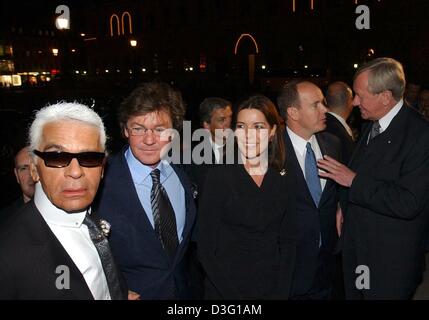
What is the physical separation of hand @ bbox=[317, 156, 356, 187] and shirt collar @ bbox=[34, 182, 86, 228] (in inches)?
80.3

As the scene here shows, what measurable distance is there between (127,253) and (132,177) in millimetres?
544

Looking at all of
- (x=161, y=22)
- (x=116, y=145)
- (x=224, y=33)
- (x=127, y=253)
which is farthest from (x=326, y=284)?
(x=161, y=22)

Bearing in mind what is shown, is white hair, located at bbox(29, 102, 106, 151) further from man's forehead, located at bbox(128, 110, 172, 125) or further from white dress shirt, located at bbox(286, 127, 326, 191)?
white dress shirt, located at bbox(286, 127, 326, 191)

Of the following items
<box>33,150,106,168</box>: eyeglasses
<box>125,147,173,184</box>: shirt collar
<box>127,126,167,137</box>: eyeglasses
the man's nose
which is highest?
<box>127,126,167,137</box>: eyeglasses

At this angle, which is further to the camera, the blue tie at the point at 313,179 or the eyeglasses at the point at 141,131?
the blue tie at the point at 313,179

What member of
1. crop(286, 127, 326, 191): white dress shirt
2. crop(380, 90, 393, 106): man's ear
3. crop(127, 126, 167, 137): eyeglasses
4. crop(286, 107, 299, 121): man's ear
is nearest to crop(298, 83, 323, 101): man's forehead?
crop(286, 107, 299, 121): man's ear

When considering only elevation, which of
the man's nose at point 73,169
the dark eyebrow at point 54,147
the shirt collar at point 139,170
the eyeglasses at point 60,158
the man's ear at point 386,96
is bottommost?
the shirt collar at point 139,170

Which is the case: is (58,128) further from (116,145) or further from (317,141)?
(116,145)

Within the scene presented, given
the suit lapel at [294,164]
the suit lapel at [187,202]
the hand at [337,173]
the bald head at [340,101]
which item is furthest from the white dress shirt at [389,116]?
the bald head at [340,101]

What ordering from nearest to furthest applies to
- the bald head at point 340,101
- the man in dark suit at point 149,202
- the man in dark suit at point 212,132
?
1. the man in dark suit at point 149,202
2. the man in dark suit at point 212,132
3. the bald head at point 340,101

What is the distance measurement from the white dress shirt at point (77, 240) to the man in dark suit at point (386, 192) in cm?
199

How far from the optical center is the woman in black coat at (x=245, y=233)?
2754 millimetres

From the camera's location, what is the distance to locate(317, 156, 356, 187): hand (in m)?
3.12

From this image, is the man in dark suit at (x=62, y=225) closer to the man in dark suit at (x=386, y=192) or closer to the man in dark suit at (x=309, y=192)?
the man in dark suit at (x=309, y=192)
